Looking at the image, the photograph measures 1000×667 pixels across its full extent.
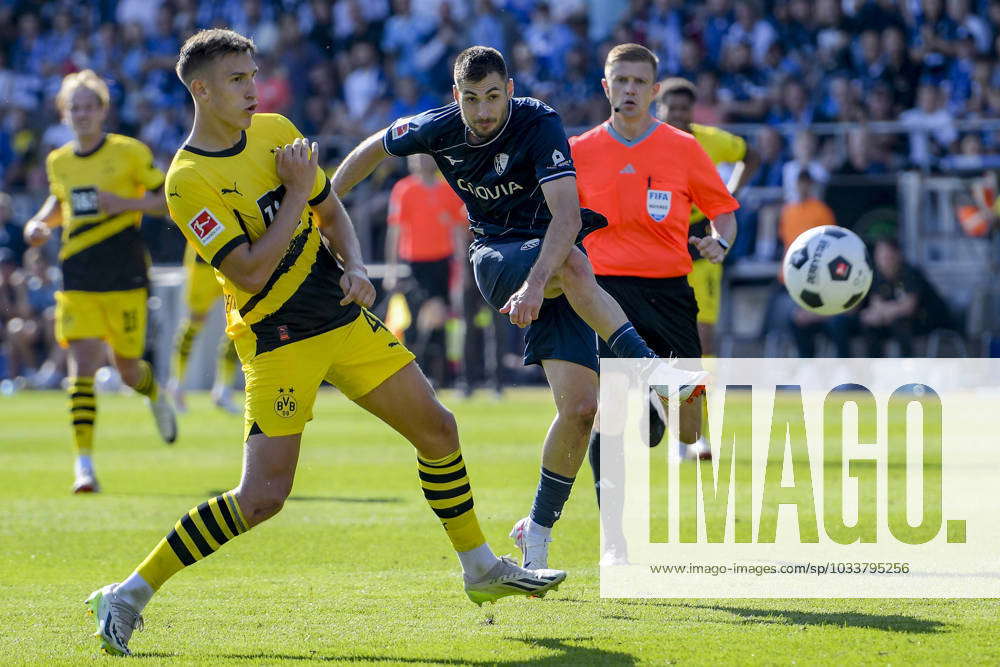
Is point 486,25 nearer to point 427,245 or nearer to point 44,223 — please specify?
point 427,245

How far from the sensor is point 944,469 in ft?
32.7

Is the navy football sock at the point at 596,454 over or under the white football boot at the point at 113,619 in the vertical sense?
over

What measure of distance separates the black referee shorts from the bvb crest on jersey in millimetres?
2434

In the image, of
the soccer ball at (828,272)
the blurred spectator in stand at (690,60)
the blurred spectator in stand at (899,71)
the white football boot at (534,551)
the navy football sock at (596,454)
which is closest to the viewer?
the white football boot at (534,551)

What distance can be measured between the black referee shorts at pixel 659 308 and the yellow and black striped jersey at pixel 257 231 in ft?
6.85

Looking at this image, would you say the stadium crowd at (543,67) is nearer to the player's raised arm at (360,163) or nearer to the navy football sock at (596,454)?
the navy football sock at (596,454)

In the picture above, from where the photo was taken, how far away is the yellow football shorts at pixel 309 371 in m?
5.32

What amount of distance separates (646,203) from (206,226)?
108 inches

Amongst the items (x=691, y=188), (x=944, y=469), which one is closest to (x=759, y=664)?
(x=691, y=188)

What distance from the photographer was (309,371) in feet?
17.7

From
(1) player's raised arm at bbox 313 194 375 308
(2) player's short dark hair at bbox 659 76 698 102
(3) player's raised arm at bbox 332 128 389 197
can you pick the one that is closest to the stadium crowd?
(2) player's short dark hair at bbox 659 76 698 102

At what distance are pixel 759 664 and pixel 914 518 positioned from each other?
129 inches

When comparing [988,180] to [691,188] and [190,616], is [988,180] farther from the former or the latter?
[190,616]

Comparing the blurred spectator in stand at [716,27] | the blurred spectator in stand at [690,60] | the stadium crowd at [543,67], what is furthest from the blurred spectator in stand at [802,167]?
the blurred spectator in stand at [716,27]
